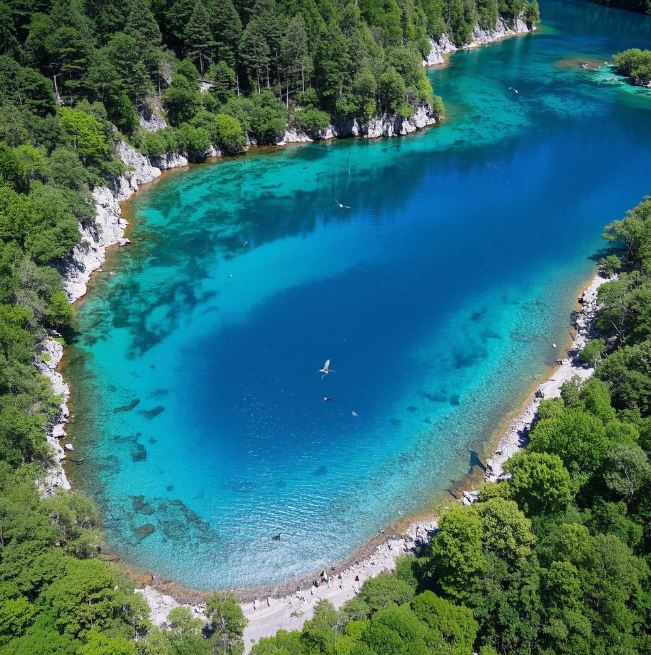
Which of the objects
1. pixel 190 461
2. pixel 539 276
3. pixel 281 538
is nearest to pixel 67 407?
pixel 190 461

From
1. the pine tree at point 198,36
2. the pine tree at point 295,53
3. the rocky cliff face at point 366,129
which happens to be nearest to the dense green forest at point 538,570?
the rocky cliff face at point 366,129

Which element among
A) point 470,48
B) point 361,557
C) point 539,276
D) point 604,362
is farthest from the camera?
point 470,48

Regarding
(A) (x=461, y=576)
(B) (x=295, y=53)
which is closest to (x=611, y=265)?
(A) (x=461, y=576)

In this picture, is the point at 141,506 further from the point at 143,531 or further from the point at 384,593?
the point at 384,593

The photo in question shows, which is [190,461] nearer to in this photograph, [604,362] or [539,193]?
[604,362]

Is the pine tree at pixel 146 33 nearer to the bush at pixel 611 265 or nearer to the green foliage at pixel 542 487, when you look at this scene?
the bush at pixel 611 265

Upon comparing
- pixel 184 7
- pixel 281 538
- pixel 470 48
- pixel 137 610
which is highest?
pixel 184 7

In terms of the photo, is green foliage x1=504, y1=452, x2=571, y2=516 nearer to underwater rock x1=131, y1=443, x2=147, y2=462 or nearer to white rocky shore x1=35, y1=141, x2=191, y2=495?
underwater rock x1=131, y1=443, x2=147, y2=462

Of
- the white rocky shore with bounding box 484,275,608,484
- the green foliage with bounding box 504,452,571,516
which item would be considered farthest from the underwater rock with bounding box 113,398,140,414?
the green foliage with bounding box 504,452,571,516
